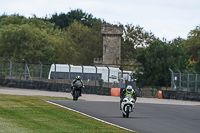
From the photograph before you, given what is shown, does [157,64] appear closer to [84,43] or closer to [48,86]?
[48,86]

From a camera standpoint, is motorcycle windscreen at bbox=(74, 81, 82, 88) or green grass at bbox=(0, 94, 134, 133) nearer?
green grass at bbox=(0, 94, 134, 133)

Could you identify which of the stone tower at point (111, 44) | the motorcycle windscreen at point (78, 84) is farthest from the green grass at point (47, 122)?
the stone tower at point (111, 44)

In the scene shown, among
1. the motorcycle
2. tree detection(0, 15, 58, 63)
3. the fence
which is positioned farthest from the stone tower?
the motorcycle

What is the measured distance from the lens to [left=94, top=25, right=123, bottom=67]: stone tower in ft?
319

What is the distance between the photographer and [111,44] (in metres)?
98.1

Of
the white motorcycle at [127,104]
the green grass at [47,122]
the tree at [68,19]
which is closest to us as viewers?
the green grass at [47,122]

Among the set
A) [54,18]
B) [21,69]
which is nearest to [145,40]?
[54,18]

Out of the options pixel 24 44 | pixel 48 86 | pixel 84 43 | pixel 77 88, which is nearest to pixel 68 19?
pixel 84 43

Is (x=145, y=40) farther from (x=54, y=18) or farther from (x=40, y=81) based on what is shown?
(x=40, y=81)

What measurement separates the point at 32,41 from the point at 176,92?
39581mm

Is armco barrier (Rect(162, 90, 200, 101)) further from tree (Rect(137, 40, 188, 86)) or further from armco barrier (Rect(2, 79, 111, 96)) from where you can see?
tree (Rect(137, 40, 188, 86))

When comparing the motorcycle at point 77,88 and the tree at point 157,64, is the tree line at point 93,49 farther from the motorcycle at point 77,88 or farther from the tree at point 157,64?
the motorcycle at point 77,88

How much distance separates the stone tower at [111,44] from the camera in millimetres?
97375

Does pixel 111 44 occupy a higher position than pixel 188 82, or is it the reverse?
pixel 111 44
